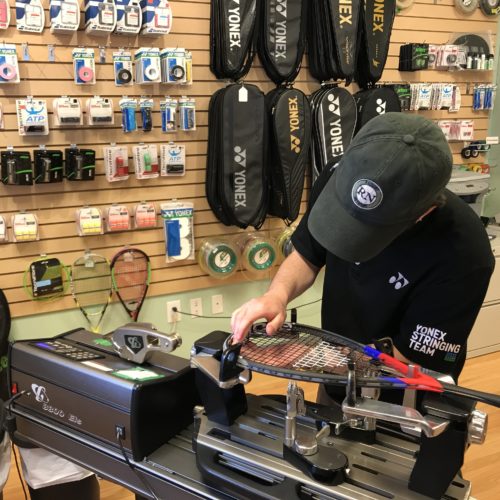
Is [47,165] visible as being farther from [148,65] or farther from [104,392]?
[104,392]

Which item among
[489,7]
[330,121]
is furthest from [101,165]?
[489,7]

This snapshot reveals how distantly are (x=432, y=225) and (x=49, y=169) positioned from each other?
2.08 m

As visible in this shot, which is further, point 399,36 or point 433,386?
point 399,36

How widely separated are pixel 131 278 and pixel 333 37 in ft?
6.05

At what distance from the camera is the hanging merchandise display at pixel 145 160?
2.99 m

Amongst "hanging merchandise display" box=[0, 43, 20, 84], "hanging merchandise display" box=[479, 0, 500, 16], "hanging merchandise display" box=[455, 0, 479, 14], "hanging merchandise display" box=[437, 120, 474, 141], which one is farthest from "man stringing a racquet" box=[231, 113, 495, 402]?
"hanging merchandise display" box=[479, 0, 500, 16]

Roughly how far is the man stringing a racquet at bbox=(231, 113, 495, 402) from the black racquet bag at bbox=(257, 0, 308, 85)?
178 centimetres

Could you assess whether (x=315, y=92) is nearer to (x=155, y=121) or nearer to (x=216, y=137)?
(x=216, y=137)

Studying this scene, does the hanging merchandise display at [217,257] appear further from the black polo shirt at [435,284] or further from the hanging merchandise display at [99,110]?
the black polo shirt at [435,284]

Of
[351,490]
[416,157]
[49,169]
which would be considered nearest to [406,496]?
[351,490]

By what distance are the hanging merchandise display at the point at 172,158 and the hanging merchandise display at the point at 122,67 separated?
0.40 meters

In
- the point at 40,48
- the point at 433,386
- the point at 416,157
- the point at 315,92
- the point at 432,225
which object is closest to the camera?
the point at 433,386

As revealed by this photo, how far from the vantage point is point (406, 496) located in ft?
3.11

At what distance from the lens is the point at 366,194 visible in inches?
41.7
